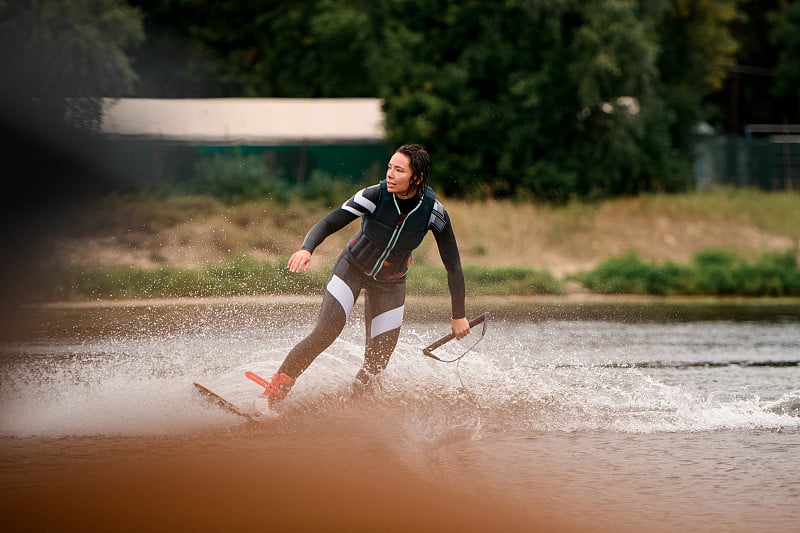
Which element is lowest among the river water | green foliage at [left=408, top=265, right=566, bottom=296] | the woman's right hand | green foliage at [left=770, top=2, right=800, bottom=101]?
green foliage at [left=408, top=265, right=566, bottom=296]

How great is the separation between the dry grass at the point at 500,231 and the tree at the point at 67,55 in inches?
72.5

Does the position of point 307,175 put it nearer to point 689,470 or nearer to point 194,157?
point 194,157

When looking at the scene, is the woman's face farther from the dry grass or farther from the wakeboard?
the dry grass

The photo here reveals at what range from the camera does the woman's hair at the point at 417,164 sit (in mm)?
7723

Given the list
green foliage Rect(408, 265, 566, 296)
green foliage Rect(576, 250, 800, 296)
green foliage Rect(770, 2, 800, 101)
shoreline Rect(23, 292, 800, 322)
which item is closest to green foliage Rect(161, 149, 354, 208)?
green foliage Rect(408, 265, 566, 296)

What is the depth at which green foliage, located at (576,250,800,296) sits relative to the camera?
19.7 meters

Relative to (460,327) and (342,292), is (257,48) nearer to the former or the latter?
(342,292)

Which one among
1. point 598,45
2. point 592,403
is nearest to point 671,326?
point 592,403

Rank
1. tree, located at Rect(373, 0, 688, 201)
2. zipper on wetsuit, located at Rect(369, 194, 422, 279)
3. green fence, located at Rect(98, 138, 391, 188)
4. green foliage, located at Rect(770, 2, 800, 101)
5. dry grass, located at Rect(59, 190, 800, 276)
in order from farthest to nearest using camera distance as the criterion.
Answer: green foliage, located at Rect(770, 2, 800, 101) < tree, located at Rect(373, 0, 688, 201) < green fence, located at Rect(98, 138, 391, 188) < dry grass, located at Rect(59, 190, 800, 276) < zipper on wetsuit, located at Rect(369, 194, 422, 279)

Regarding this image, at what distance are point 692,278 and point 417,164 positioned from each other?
1333 centimetres

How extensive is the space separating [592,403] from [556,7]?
66.4ft

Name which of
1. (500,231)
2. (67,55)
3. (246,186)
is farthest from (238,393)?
(246,186)

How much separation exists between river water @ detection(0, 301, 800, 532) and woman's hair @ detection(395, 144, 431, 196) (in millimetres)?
1697

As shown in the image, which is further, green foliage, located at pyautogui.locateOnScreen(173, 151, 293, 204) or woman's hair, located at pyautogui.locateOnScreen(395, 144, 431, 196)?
green foliage, located at pyautogui.locateOnScreen(173, 151, 293, 204)
